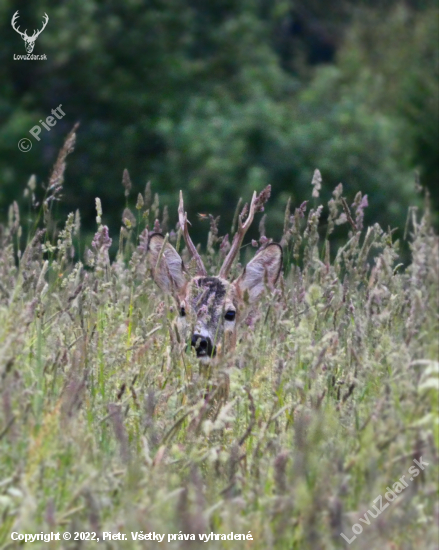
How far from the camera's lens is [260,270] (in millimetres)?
6809

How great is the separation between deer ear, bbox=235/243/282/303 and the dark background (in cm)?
1165

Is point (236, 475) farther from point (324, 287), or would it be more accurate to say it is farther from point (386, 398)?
point (324, 287)

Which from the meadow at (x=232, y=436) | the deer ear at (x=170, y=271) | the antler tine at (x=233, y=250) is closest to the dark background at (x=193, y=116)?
the deer ear at (x=170, y=271)

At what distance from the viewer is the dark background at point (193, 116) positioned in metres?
20.3

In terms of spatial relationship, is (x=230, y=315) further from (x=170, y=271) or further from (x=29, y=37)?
(x=29, y=37)

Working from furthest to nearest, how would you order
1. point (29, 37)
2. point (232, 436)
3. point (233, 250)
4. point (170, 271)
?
point (29, 37), point (170, 271), point (233, 250), point (232, 436)

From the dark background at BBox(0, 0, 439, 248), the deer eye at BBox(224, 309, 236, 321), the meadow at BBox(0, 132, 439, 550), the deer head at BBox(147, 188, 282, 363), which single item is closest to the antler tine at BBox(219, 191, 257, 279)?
the deer head at BBox(147, 188, 282, 363)

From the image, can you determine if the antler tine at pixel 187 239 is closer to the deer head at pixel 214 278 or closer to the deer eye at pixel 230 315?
the deer head at pixel 214 278

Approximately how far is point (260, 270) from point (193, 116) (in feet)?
50.5

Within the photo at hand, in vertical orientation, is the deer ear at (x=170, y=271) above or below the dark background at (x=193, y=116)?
below

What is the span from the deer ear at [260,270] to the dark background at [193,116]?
11645mm

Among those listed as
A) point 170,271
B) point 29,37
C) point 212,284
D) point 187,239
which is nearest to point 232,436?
point 212,284

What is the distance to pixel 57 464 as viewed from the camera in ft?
10.4

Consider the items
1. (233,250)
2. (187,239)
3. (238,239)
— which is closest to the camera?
(238,239)
